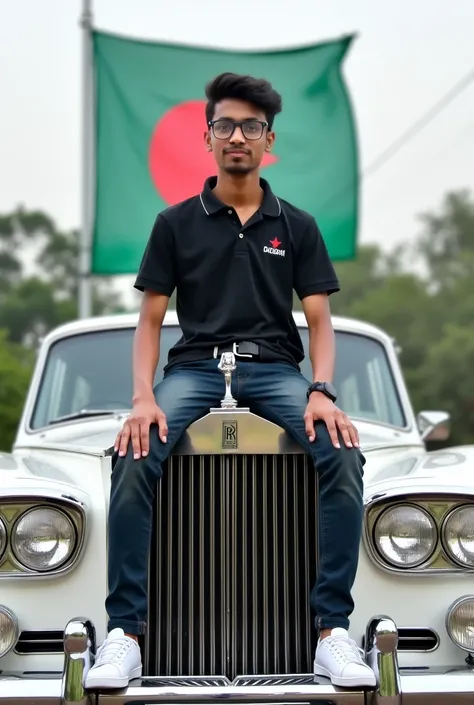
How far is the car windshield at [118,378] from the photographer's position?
215 inches

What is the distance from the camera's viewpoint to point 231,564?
3.63 meters

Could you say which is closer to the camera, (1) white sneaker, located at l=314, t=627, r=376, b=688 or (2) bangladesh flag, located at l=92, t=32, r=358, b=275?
(1) white sneaker, located at l=314, t=627, r=376, b=688

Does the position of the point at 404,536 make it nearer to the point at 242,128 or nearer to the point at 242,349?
the point at 242,349

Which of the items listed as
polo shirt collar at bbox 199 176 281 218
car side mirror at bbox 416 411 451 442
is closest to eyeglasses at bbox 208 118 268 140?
polo shirt collar at bbox 199 176 281 218

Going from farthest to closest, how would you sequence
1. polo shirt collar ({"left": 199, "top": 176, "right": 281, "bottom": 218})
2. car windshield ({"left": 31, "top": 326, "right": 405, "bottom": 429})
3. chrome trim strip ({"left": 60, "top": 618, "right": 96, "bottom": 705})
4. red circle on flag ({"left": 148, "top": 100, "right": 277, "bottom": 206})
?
red circle on flag ({"left": 148, "top": 100, "right": 277, "bottom": 206})
car windshield ({"left": 31, "top": 326, "right": 405, "bottom": 429})
polo shirt collar ({"left": 199, "top": 176, "right": 281, "bottom": 218})
chrome trim strip ({"left": 60, "top": 618, "right": 96, "bottom": 705})

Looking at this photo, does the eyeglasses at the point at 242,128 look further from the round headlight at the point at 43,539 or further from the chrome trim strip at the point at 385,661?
the chrome trim strip at the point at 385,661

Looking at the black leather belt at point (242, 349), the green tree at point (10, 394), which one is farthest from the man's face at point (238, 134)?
the green tree at point (10, 394)

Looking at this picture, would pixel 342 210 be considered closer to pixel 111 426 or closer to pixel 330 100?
pixel 330 100

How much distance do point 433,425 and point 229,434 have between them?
A: 2098 mm

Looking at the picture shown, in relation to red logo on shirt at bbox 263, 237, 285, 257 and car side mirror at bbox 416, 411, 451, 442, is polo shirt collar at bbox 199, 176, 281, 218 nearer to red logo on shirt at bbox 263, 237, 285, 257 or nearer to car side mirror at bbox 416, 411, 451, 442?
red logo on shirt at bbox 263, 237, 285, 257

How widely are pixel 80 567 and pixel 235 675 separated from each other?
58 centimetres

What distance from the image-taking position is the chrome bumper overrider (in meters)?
3.12

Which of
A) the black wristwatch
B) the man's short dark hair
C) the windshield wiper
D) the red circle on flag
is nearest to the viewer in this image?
the black wristwatch

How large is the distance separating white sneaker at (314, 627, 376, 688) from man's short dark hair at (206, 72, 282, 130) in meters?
1.73
